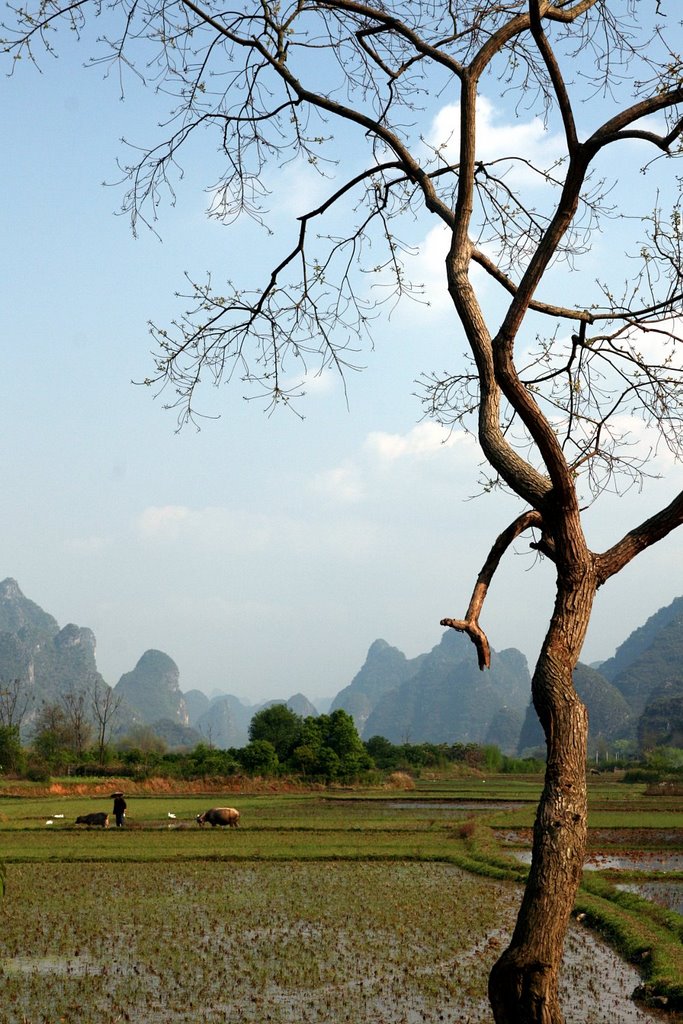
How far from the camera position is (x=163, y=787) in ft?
102

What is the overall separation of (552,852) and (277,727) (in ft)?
115

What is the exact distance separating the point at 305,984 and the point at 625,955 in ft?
10.4

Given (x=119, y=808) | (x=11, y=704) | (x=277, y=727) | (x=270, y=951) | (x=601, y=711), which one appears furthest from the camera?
(x=601, y=711)

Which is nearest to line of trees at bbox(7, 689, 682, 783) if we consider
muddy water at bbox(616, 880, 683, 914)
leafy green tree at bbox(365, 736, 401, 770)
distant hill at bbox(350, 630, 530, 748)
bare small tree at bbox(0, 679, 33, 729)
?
bare small tree at bbox(0, 679, 33, 729)

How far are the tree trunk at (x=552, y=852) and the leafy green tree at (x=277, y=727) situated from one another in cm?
3343

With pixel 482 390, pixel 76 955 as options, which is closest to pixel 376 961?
Result: pixel 76 955

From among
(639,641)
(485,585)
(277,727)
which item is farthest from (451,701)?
(485,585)

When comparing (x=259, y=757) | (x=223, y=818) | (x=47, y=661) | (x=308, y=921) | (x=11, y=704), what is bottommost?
(x=308, y=921)

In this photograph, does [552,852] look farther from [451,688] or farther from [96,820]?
[451,688]

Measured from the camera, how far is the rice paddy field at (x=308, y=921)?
24.7 feet

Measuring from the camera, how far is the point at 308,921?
10719 millimetres

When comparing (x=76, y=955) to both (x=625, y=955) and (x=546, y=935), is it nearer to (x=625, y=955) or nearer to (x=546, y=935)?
(x=625, y=955)

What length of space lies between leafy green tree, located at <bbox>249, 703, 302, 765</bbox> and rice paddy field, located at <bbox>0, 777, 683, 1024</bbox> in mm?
15509

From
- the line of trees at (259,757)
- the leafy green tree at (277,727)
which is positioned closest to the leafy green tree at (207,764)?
the line of trees at (259,757)
